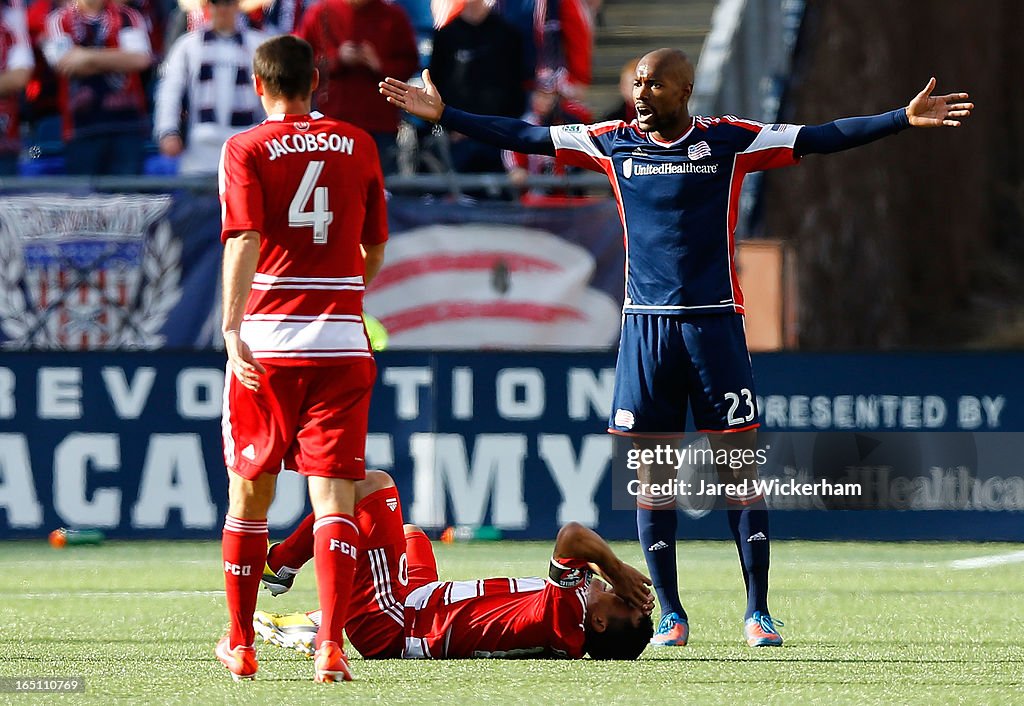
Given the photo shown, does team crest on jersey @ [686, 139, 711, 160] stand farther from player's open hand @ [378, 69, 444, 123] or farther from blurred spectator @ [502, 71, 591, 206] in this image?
blurred spectator @ [502, 71, 591, 206]

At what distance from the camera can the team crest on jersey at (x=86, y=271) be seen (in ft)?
40.9

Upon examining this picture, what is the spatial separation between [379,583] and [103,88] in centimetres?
823

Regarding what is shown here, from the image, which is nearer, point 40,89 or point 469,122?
point 469,122

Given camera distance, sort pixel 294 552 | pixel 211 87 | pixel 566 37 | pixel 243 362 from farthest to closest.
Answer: pixel 566 37, pixel 211 87, pixel 294 552, pixel 243 362

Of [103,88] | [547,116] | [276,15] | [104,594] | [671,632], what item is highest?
[276,15]

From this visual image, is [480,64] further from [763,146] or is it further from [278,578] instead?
[278,578]

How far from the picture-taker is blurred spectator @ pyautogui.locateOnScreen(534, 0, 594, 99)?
1399 centimetres


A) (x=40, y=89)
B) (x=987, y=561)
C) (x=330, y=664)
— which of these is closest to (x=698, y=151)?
(x=330, y=664)

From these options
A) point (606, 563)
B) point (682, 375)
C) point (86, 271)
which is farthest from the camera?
point (86, 271)

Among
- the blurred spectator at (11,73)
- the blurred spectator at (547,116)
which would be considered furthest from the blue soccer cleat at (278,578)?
the blurred spectator at (11,73)

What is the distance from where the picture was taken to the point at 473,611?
21.6ft

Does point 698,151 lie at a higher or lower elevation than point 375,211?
higher

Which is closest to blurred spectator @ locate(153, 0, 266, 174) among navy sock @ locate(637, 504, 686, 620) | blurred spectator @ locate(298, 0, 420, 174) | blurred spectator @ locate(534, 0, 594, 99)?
blurred spectator @ locate(298, 0, 420, 174)

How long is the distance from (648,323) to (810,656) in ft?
4.57
